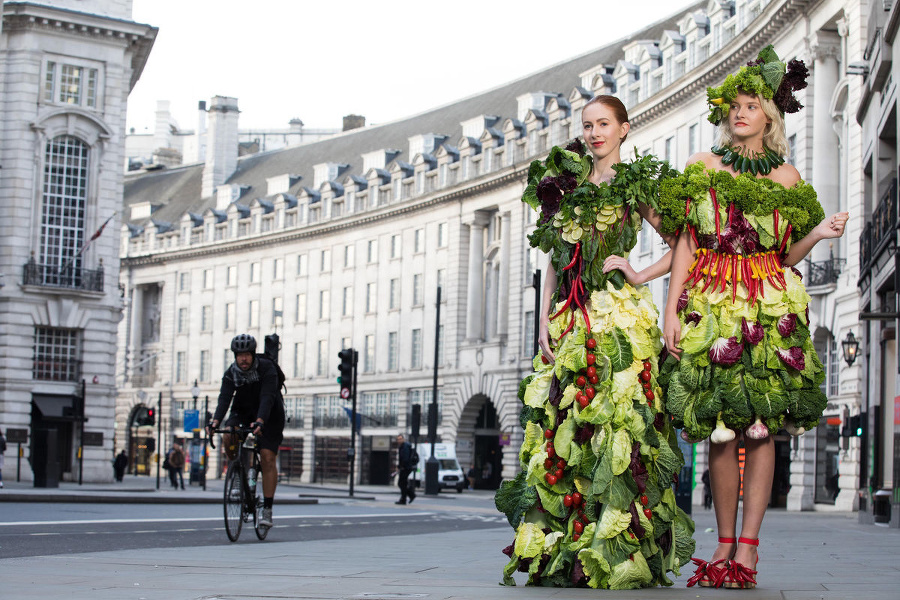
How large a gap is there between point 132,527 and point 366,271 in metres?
68.2

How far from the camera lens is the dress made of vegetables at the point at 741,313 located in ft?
22.7

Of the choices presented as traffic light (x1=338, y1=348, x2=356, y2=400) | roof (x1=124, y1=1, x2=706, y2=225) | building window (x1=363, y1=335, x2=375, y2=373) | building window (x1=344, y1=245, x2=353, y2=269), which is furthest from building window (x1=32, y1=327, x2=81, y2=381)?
building window (x1=344, y1=245, x2=353, y2=269)

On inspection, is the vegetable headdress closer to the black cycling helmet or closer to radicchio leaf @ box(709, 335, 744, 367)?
radicchio leaf @ box(709, 335, 744, 367)

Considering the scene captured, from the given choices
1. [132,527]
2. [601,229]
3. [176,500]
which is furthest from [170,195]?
[601,229]

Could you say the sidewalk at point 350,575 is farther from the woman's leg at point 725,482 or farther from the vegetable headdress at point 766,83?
the vegetable headdress at point 766,83

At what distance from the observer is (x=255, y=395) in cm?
1283

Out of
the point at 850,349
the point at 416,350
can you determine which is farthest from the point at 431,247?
the point at 850,349

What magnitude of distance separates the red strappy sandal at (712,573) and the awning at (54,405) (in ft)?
147

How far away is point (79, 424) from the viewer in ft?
170

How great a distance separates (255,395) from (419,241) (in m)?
67.1

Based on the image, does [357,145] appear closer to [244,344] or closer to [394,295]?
[394,295]

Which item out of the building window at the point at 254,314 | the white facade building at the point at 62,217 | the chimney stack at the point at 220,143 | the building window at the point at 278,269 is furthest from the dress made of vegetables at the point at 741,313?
the chimney stack at the point at 220,143

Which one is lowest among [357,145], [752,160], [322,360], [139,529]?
[139,529]

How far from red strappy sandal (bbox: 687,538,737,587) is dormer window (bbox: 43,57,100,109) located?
47045 millimetres
